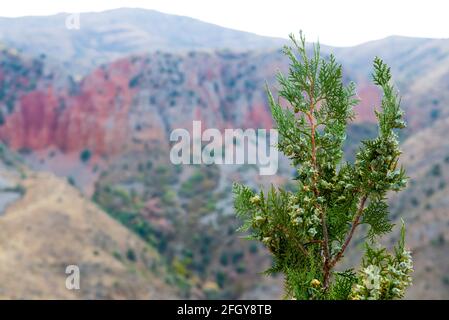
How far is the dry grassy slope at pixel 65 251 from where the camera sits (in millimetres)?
52688

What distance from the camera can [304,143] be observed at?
6.89m

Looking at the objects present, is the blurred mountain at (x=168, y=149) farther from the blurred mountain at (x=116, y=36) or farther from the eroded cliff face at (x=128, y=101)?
the blurred mountain at (x=116, y=36)

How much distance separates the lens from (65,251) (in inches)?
2304

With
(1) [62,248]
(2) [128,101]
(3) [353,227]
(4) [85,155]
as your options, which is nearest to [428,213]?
(1) [62,248]

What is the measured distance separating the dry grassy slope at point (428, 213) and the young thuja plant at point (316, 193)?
48802 millimetres

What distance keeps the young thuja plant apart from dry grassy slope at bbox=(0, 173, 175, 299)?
1853 inches

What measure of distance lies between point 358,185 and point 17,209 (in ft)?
206

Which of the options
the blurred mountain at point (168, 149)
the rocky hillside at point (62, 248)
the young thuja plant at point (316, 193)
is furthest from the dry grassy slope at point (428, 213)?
the young thuja plant at point (316, 193)

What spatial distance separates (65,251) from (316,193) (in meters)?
55.7

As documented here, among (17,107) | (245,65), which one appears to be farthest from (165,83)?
(17,107)

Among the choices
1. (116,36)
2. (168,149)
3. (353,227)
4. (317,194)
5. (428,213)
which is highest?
(116,36)

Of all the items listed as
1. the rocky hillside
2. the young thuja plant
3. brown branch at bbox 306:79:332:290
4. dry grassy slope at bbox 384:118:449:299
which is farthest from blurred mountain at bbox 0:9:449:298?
brown branch at bbox 306:79:332:290

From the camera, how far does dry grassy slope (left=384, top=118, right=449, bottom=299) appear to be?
53428 mm

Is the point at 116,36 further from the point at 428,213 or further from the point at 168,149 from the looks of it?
the point at 428,213
